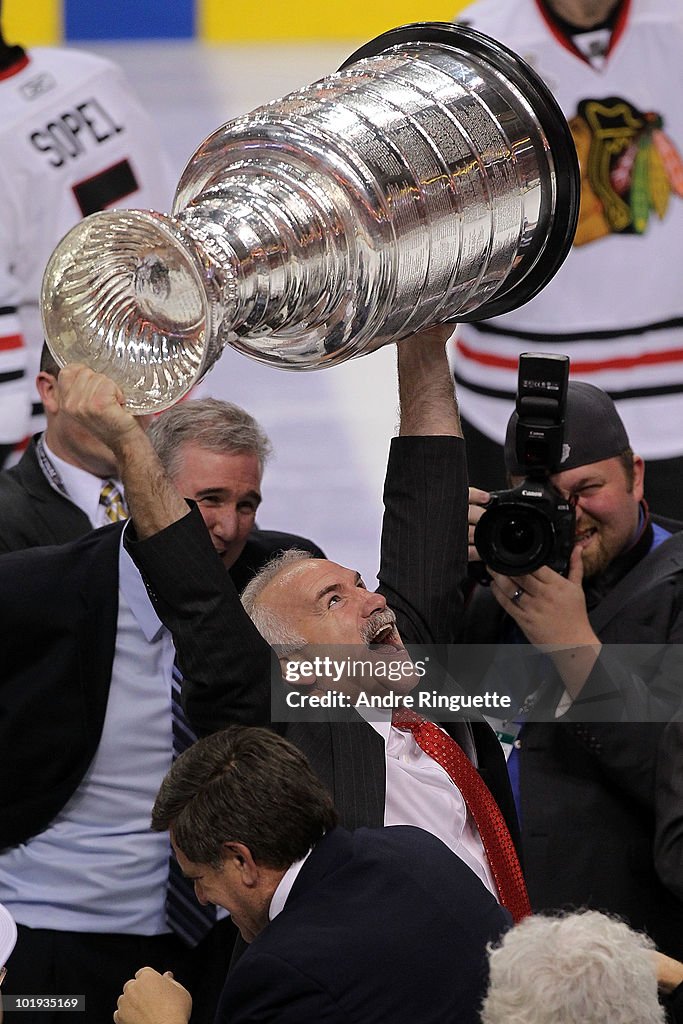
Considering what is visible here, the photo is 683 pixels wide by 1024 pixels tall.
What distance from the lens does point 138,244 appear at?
1.31 m

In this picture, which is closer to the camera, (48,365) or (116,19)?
(48,365)

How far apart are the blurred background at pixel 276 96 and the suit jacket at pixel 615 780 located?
24.4 inches

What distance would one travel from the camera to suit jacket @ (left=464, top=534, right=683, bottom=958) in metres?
2.02

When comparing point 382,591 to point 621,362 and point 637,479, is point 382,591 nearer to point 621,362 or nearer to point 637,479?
point 637,479

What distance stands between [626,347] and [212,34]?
90cm

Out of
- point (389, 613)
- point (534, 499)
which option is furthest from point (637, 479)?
point (389, 613)

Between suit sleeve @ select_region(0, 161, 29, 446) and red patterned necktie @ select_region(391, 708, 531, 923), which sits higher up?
suit sleeve @ select_region(0, 161, 29, 446)

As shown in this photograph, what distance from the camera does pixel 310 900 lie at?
1.45m

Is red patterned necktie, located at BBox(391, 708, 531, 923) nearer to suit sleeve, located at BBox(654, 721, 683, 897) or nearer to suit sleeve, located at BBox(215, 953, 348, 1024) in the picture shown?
suit sleeve, located at BBox(654, 721, 683, 897)

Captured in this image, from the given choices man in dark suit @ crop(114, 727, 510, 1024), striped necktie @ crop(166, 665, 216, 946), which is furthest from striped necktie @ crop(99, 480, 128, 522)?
man in dark suit @ crop(114, 727, 510, 1024)

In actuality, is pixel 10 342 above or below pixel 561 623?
above

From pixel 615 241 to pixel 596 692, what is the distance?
2.91 feet

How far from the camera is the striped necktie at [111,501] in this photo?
227 cm

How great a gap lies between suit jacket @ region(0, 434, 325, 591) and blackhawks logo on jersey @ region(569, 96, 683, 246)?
2.66 ft
